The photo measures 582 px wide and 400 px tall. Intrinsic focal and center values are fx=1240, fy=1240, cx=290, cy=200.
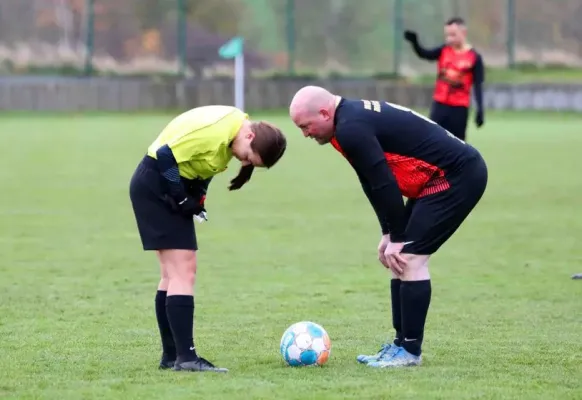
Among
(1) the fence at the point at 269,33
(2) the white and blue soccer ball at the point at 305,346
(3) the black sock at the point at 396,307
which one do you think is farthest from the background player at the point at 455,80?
(1) the fence at the point at 269,33

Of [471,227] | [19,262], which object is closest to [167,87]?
[471,227]

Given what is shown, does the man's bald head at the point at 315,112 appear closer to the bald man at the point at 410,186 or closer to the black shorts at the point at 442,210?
the bald man at the point at 410,186

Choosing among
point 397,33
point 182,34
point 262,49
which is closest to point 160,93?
point 182,34

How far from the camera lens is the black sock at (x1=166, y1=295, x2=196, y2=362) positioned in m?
6.22

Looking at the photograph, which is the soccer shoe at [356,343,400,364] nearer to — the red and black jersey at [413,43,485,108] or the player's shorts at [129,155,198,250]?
the player's shorts at [129,155,198,250]

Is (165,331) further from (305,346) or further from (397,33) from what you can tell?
(397,33)

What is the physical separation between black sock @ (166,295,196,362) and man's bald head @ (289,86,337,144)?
1.05 m

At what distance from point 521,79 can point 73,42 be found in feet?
41.5

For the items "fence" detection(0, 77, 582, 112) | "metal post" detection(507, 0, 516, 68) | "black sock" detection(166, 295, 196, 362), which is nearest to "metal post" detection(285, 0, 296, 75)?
"fence" detection(0, 77, 582, 112)

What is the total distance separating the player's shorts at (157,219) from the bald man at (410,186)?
765 mm

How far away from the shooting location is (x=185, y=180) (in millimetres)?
6270

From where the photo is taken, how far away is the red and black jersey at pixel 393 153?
20.2ft

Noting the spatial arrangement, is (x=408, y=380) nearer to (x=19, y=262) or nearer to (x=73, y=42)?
(x=19, y=262)

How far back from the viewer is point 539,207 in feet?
48.1
